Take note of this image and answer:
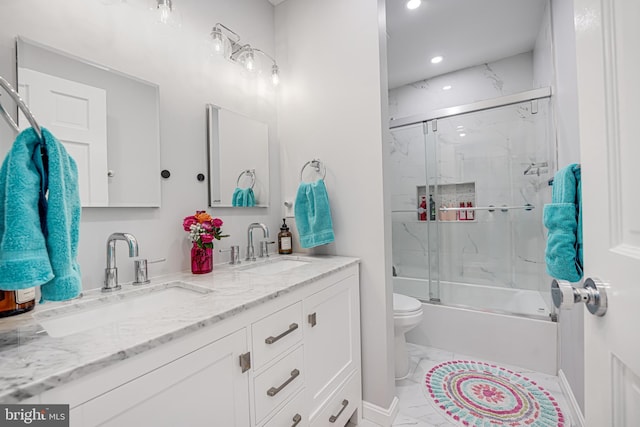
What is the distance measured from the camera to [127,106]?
1.12m

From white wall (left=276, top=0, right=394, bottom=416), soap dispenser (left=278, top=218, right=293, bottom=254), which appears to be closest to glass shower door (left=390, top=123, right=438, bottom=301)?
white wall (left=276, top=0, right=394, bottom=416)

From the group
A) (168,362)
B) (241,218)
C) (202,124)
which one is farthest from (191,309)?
(202,124)

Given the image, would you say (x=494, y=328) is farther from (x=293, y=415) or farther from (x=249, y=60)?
(x=249, y=60)

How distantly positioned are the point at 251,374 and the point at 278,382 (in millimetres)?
158

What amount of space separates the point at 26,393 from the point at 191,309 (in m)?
0.36

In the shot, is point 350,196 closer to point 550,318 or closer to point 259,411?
point 259,411

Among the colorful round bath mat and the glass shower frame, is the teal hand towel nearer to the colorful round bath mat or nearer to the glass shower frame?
the colorful round bath mat

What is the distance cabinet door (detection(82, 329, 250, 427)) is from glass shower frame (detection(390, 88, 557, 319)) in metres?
2.06

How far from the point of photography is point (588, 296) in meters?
0.51

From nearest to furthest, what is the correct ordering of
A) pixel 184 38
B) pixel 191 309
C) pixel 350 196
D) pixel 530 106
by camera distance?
pixel 191 309
pixel 184 38
pixel 350 196
pixel 530 106

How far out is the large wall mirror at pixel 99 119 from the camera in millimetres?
910

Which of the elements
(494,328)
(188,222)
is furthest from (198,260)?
(494,328)

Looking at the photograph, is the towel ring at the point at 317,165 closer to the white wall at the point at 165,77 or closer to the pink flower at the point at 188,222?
the white wall at the point at 165,77

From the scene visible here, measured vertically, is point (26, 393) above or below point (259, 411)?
above
